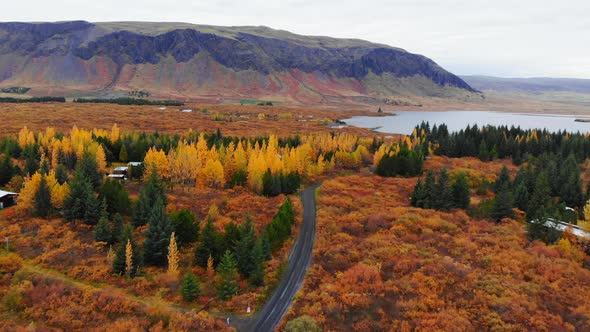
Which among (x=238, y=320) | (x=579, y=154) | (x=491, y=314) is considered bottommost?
(x=238, y=320)

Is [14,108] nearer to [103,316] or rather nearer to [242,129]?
[242,129]

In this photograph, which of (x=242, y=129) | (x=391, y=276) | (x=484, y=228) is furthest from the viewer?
(x=242, y=129)

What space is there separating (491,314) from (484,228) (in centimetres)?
2607

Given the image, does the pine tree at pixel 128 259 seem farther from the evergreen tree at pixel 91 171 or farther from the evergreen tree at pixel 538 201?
the evergreen tree at pixel 538 201

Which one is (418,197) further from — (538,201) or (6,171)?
(6,171)

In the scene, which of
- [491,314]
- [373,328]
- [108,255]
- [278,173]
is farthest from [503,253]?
[108,255]

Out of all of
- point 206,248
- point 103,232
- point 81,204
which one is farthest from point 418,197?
point 81,204

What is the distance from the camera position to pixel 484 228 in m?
57.2

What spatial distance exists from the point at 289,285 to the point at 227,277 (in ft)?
22.3

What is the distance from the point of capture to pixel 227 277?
3803cm

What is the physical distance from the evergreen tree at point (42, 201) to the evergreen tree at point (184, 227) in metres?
19.7

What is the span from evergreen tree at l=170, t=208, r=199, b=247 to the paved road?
43.1 feet

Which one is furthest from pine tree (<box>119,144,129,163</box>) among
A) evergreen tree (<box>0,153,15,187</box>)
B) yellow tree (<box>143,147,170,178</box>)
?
evergreen tree (<box>0,153,15,187</box>)

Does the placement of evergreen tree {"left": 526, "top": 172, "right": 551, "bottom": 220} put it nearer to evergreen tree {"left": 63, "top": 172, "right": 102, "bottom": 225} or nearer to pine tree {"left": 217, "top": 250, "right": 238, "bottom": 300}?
pine tree {"left": 217, "top": 250, "right": 238, "bottom": 300}
